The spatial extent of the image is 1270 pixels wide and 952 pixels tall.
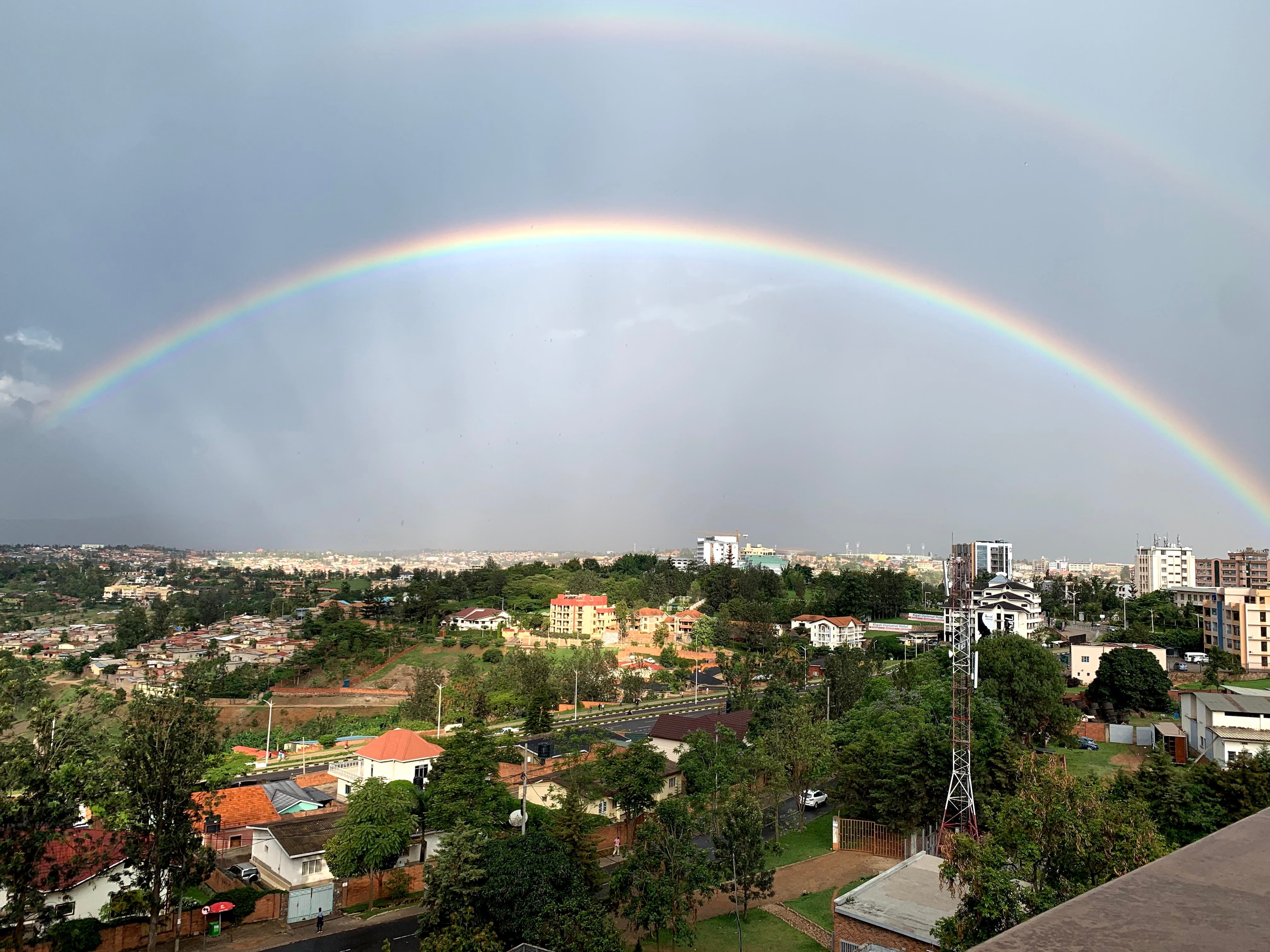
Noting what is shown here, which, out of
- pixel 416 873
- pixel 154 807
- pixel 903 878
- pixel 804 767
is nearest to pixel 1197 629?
pixel 804 767

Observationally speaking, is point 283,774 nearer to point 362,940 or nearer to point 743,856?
point 362,940

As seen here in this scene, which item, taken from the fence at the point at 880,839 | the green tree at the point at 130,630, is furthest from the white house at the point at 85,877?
the green tree at the point at 130,630

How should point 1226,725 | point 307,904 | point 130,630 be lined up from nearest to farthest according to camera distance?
point 307,904 < point 1226,725 < point 130,630

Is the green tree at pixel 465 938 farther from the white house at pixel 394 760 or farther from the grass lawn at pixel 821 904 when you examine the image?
the white house at pixel 394 760

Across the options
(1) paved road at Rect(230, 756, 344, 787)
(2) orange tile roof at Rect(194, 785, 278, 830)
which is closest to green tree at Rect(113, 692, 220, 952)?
(2) orange tile roof at Rect(194, 785, 278, 830)

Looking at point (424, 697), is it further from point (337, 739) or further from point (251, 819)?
point (251, 819)

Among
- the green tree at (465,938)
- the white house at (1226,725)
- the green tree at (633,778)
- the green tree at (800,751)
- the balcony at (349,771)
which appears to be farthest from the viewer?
the balcony at (349,771)

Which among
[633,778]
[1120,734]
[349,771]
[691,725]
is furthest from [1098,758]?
[349,771]
